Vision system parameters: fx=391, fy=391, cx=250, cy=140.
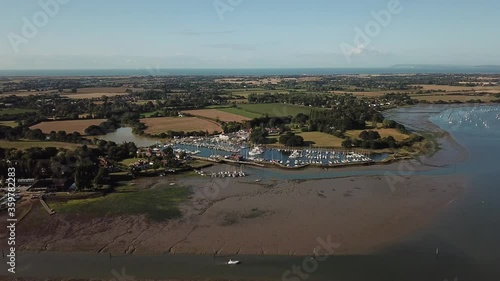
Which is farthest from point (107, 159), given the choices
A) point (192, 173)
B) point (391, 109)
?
point (391, 109)

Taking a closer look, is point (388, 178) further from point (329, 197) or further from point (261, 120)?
point (261, 120)

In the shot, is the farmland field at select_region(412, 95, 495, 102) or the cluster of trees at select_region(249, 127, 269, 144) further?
the farmland field at select_region(412, 95, 495, 102)

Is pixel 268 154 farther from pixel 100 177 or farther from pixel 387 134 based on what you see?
pixel 100 177

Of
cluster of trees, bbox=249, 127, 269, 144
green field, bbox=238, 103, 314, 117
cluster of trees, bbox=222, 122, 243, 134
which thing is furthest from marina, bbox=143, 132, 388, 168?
green field, bbox=238, 103, 314, 117

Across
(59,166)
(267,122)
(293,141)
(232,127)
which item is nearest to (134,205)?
(59,166)

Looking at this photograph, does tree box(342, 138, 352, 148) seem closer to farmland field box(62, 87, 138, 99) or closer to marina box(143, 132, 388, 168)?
marina box(143, 132, 388, 168)

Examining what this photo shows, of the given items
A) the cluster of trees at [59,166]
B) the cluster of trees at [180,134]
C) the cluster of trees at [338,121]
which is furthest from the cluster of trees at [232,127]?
the cluster of trees at [59,166]
